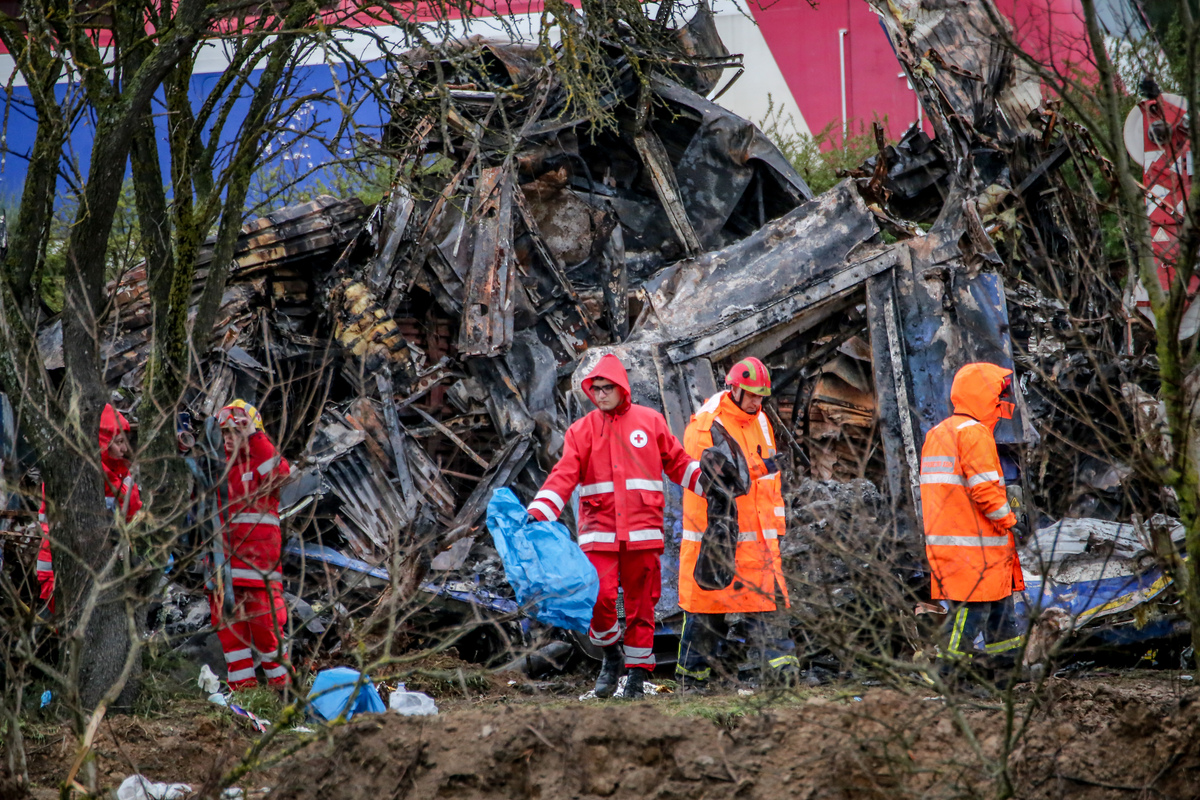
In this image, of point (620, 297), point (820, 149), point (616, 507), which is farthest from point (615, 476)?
point (820, 149)

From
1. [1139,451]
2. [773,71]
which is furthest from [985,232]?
[773,71]

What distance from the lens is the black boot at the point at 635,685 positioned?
5.69m

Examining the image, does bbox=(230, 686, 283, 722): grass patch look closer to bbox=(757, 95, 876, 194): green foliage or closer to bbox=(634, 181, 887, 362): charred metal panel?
bbox=(634, 181, 887, 362): charred metal panel

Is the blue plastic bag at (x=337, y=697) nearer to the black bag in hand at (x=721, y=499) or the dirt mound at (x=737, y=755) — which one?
the dirt mound at (x=737, y=755)

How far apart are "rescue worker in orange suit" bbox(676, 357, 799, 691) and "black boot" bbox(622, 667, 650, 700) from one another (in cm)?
20

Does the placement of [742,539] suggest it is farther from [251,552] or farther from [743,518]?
[251,552]

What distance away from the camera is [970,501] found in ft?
17.8

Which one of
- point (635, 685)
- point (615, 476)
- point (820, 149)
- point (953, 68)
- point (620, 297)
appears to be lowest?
point (635, 685)

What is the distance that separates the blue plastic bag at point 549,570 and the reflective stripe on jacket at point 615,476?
0.13m

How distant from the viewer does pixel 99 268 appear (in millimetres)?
5320

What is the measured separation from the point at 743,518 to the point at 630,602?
75 centimetres

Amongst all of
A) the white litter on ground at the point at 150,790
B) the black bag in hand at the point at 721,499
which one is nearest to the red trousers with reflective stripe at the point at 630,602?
the black bag in hand at the point at 721,499

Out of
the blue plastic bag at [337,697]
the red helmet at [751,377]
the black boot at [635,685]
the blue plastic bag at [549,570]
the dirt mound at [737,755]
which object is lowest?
the black boot at [635,685]

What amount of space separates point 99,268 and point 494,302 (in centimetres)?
374
